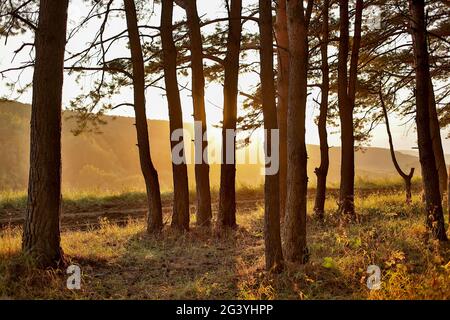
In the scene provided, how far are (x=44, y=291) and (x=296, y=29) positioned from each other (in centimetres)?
546

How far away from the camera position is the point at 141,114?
12.3m

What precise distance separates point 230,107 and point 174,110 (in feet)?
4.85

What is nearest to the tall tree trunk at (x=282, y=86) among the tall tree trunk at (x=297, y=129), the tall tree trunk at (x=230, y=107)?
the tall tree trunk at (x=230, y=107)

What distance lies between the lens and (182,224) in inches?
483

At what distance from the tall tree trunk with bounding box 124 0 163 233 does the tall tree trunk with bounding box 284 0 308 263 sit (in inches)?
214

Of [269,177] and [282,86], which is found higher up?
[282,86]

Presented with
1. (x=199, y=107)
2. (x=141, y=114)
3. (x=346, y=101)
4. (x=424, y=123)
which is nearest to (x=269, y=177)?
(x=424, y=123)

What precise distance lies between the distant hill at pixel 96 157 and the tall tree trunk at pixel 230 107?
131 feet

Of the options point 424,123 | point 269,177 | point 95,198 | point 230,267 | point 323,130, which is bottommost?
point 230,267

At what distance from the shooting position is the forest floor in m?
6.37

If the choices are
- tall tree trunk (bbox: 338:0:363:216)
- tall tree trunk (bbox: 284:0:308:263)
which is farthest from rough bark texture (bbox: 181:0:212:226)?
tall tree trunk (bbox: 284:0:308:263)

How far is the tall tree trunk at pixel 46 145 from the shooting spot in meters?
7.46

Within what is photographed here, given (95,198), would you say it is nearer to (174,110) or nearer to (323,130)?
(174,110)
